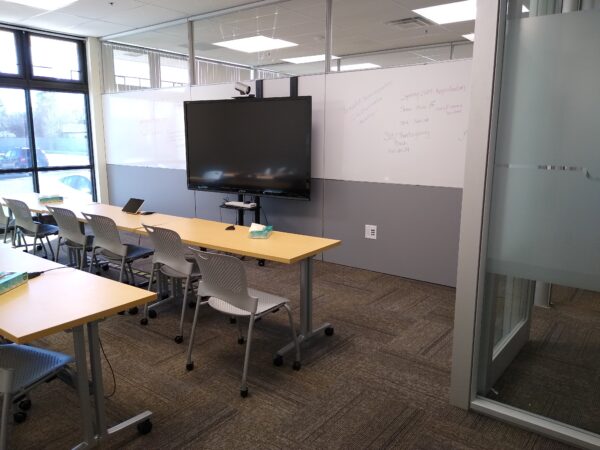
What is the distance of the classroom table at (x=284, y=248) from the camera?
9.62ft

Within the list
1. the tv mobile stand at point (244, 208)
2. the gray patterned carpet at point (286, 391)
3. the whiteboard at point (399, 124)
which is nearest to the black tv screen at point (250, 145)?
the tv mobile stand at point (244, 208)

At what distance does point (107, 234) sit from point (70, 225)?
0.69 meters

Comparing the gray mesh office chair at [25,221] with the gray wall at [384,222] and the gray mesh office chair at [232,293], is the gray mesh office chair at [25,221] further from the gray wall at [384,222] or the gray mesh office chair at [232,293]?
the gray mesh office chair at [232,293]

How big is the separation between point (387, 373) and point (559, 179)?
4.96 ft

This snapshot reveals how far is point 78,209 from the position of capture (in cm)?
486

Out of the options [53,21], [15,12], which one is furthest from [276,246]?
[53,21]

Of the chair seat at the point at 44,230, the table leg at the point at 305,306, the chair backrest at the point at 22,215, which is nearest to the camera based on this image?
the table leg at the point at 305,306

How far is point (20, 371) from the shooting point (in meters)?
1.93

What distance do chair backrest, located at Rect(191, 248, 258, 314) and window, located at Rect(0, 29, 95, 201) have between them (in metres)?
5.50

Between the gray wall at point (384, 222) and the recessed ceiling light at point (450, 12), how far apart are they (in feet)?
7.93

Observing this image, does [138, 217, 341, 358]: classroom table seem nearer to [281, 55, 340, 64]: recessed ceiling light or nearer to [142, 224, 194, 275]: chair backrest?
[142, 224, 194, 275]: chair backrest

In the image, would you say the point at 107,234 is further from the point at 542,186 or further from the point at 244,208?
the point at 542,186

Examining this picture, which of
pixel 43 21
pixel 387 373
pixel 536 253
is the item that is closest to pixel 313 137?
pixel 387 373

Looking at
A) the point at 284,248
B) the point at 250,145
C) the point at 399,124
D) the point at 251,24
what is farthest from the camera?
the point at 251,24
